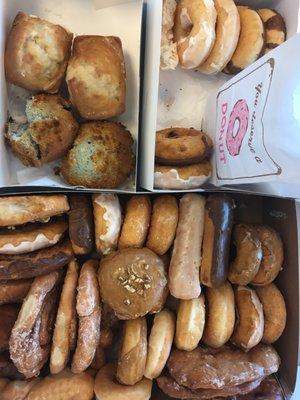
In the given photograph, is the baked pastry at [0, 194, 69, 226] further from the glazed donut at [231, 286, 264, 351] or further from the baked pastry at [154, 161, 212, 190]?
the glazed donut at [231, 286, 264, 351]

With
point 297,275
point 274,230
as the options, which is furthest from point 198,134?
point 297,275

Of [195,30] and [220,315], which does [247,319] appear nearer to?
[220,315]

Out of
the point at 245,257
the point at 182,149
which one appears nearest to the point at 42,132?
the point at 182,149

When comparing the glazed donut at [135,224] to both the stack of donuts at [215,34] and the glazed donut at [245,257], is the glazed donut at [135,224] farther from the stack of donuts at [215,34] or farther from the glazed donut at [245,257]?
the stack of donuts at [215,34]

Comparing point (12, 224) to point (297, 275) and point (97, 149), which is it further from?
point (297, 275)

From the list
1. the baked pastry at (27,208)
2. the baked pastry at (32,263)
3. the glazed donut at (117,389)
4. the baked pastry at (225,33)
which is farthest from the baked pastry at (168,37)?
the glazed donut at (117,389)

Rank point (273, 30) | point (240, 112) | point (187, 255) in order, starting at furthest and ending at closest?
point (273, 30)
point (187, 255)
point (240, 112)

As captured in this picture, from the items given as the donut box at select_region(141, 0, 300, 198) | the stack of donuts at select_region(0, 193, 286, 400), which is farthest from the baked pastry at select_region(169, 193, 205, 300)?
the donut box at select_region(141, 0, 300, 198)
